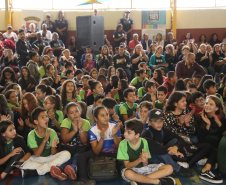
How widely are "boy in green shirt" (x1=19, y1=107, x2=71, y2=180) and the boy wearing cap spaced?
107cm

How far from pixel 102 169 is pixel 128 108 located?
157 cm

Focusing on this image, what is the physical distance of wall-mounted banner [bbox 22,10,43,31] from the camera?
1293 centimetres

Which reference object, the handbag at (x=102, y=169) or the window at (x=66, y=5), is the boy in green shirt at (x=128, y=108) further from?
the window at (x=66, y=5)

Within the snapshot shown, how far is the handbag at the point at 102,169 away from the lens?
412 centimetres

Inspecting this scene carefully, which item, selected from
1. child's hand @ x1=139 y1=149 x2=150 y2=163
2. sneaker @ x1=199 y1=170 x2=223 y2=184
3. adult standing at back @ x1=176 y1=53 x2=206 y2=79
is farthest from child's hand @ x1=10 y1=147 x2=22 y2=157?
adult standing at back @ x1=176 y1=53 x2=206 y2=79

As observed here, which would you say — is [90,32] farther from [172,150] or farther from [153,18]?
[172,150]

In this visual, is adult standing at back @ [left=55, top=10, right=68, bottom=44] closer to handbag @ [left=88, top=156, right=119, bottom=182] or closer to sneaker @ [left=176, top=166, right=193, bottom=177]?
handbag @ [left=88, top=156, right=119, bottom=182]

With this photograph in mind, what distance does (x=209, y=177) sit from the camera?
4.13m

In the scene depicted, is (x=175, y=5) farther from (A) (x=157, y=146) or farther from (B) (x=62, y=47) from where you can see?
(A) (x=157, y=146)

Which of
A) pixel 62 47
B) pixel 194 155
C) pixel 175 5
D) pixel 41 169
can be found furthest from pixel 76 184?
pixel 175 5

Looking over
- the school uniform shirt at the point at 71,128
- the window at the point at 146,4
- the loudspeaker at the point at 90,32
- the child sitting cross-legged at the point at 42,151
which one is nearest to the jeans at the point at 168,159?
the school uniform shirt at the point at 71,128

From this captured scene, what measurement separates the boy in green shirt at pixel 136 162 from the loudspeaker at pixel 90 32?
744 centimetres

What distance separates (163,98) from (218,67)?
4.74 meters

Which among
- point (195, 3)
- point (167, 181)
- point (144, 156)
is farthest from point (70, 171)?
point (195, 3)
